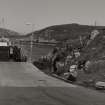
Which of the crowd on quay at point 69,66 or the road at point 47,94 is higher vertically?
the crowd on quay at point 69,66

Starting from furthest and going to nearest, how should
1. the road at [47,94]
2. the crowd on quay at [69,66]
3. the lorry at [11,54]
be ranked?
the lorry at [11,54] → the crowd on quay at [69,66] → the road at [47,94]

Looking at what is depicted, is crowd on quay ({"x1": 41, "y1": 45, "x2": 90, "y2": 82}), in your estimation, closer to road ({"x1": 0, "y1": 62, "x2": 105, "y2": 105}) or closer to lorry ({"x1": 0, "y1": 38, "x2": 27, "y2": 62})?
road ({"x1": 0, "y1": 62, "x2": 105, "y2": 105})

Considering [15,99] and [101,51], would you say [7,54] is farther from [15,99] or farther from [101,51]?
[15,99]

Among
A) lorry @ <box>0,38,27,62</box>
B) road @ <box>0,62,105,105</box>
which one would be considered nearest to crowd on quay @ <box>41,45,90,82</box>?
road @ <box>0,62,105,105</box>

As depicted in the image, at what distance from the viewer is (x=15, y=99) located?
562 inches

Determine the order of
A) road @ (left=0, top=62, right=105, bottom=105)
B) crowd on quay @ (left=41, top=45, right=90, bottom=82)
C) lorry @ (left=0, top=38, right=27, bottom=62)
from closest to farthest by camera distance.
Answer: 1. road @ (left=0, top=62, right=105, bottom=105)
2. crowd on quay @ (left=41, top=45, right=90, bottom=82)
3. lorry @ (left=0, top=38, right=27, bottom=62)

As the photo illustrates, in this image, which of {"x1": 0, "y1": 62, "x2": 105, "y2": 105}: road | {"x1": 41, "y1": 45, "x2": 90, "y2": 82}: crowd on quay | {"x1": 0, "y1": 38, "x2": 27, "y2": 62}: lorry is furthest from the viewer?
{"x1": 0, "y1": 38, "x2": 27, "y2": 62}: lorry

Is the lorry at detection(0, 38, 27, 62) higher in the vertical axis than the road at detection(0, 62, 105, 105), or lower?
higher

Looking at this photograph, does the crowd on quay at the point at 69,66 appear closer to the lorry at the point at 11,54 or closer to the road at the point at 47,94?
the road at the point at 47,94

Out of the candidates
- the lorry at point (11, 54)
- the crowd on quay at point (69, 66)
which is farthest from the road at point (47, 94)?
the lorry at point (11, 54)

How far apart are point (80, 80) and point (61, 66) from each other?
8.93m

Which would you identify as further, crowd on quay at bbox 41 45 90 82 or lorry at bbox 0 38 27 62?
lorry at bbox 0 38 27 62

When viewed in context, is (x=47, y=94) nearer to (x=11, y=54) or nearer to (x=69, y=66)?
(x=69, y=66)

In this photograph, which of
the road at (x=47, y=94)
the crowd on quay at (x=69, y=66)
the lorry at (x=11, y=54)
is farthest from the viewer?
the lorry at (x=11, y=54)
